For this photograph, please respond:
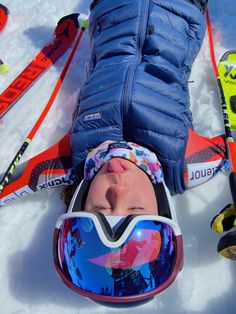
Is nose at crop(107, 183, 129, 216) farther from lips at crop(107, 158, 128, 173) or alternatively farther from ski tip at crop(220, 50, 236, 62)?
ski tip at crop(220, 50, 236, 62)

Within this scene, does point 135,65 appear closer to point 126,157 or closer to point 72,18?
point 126,157

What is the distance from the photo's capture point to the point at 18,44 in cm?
243

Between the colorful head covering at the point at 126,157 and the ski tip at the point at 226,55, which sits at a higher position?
the colorful head covering at the point at 126,157

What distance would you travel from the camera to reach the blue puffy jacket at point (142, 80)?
167 cm

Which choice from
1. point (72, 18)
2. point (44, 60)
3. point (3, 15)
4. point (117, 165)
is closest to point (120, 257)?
point (117, 165)

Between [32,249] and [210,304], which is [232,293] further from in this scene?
[32,249]

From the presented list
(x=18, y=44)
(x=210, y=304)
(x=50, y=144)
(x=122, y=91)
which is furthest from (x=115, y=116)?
(x=18, y=44)

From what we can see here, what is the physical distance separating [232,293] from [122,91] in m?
0.85

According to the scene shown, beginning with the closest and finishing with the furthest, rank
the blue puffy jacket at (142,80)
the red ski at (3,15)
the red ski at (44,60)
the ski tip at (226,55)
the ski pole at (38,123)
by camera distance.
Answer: the blue puffy jacket at (142,80)
the ski pole at (38,123)
the ski tip at (226,55)
the red ski at (44,60)
the red ski at (3,15)

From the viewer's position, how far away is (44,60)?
232 cm

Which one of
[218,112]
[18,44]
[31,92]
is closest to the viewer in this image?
[218,112]

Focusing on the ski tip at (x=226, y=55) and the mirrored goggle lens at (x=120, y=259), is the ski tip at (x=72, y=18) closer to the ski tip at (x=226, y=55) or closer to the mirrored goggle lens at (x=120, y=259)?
the ski tip at (x=226, y=55)

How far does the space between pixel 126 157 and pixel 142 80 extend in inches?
13.4

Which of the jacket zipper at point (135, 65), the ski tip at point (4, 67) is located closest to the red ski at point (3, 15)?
the ski tip at point (4, 67)
